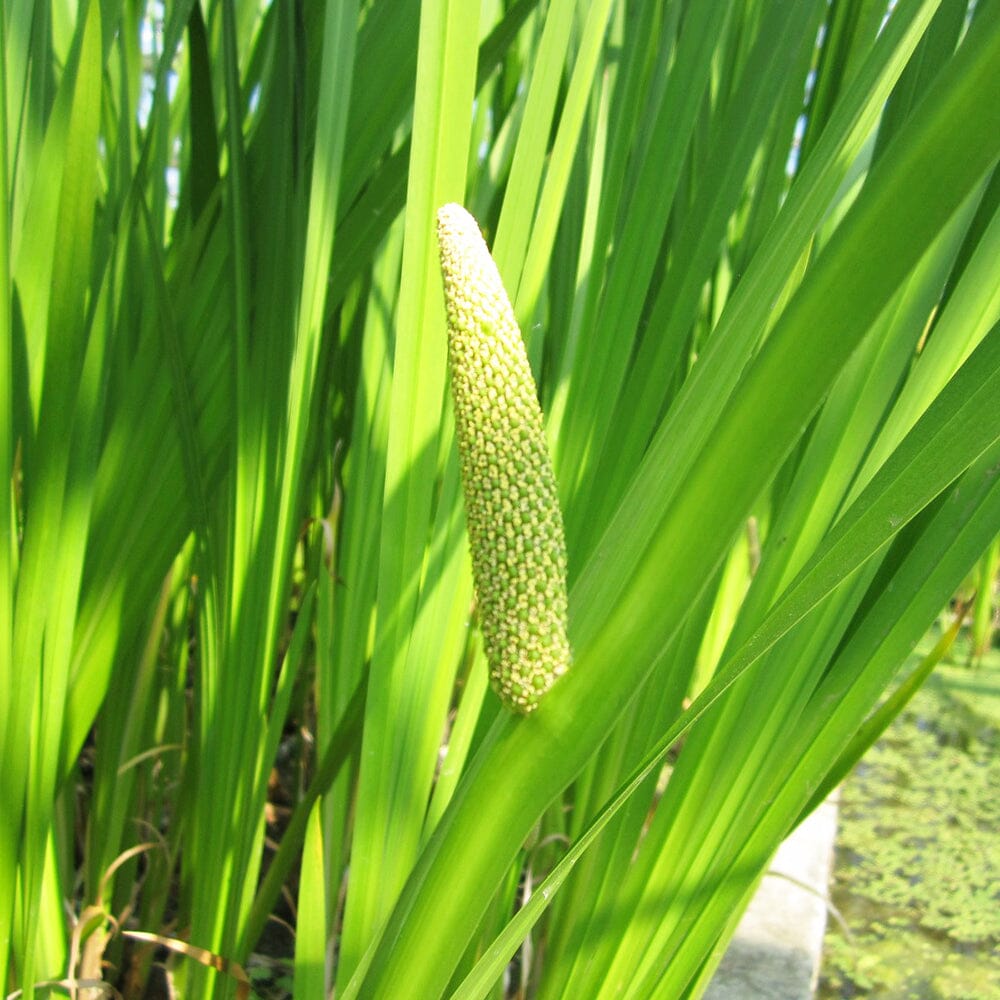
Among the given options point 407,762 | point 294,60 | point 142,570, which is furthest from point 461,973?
point 294,60

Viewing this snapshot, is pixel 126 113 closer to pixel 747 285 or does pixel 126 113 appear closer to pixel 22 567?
pixel 22 567

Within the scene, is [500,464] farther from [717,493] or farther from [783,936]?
[783,936]

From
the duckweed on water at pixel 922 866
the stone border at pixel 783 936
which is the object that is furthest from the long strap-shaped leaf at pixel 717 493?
the duckweed on water at pixel 922 866

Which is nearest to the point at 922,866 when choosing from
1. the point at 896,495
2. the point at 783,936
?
the point at 783,936

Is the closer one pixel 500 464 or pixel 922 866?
pixel 500 464

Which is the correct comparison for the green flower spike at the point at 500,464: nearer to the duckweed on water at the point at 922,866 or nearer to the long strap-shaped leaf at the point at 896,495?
the long strap-shaped leaf at the point at 896,495

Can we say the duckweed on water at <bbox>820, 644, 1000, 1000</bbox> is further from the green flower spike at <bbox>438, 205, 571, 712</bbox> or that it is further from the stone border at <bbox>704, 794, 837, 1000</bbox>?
the green flower spike at <bbox>438, 205, 571, 712</bbox>

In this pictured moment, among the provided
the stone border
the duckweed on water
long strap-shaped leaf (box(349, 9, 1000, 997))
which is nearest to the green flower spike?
long strap-shaped leaf (box(349, 9, 1000, 997))
